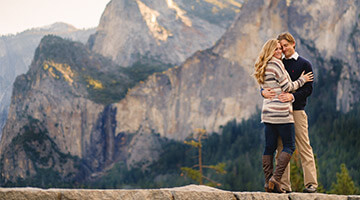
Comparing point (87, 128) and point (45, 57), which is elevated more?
point (45, 57)

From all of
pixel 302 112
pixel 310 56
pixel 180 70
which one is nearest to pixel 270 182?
pixel 302 112

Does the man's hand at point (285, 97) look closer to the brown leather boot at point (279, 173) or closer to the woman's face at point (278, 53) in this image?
the woman's face at point (278, 53)

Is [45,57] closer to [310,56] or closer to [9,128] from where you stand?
[9,128]

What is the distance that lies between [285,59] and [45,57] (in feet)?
549

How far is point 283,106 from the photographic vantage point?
9.79 meters

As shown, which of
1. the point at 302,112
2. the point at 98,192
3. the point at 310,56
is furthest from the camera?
the point at 310,56

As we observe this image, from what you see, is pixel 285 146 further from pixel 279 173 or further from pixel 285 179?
pixel 285 179

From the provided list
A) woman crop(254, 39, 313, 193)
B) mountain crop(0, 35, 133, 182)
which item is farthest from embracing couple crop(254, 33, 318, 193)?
mountain crop(0, 35, 133, 182)

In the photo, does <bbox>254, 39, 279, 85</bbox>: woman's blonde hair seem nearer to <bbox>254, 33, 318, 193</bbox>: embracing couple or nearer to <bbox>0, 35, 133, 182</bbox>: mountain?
<bbox>254, 33, 318, 193</bbox>: embracing couple

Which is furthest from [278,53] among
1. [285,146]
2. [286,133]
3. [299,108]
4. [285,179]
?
[285,179]

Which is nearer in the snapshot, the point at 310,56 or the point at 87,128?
the point at 310,56

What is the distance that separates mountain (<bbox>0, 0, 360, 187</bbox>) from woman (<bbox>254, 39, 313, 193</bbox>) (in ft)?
398

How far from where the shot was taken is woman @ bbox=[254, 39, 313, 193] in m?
9.77

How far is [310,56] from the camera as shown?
13500 centimetres
